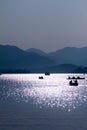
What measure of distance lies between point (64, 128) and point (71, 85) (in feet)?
424

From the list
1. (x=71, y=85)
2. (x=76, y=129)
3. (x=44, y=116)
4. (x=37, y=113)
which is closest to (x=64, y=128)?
(x=76, y=129)

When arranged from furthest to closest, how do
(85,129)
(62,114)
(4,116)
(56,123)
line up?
(62,114)
(4,116)
(56,123)
(85,129)

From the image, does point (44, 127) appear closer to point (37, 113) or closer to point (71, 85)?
point (37, 113)

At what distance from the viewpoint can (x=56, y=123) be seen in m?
54.0

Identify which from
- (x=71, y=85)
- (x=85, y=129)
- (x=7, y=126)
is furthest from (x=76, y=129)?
(x=71, y=85)

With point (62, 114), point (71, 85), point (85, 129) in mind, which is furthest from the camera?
point (71, 85)

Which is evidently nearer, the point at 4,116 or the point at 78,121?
the point at 78,121

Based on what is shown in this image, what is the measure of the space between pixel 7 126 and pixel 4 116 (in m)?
9.05

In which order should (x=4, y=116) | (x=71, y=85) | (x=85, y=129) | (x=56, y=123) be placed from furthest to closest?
(x=71, y=85) → (x=4, y=116) → (x=56, y=123) → (x=85, y=129)

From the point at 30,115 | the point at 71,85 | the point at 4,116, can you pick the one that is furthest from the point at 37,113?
the point at 71,85

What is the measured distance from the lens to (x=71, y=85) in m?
179

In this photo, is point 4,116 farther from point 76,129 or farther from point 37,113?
point 76,129

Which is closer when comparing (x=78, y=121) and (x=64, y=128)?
(x=64, y=128)

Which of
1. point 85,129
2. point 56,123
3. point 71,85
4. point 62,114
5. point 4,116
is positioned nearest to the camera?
point 85,129
